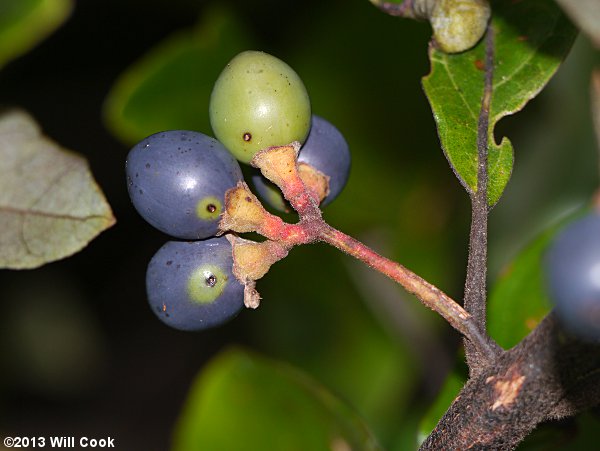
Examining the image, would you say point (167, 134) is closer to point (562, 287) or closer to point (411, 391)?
point (562, 287)

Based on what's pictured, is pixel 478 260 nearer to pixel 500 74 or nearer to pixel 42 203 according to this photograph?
pixel 500 74

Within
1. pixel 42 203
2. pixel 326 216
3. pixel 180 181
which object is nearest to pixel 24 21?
pixel 42 203

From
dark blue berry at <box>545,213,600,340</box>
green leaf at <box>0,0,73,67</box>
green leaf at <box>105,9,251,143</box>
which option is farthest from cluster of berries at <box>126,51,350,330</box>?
green leaf at <box>105,9,251,143</box>

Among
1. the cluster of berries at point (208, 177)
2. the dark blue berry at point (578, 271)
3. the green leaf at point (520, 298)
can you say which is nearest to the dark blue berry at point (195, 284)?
the cluster of berries at point (208, 177)

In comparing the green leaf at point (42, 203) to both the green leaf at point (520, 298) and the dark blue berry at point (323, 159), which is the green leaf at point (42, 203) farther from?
the green leaf at point (520, 298)

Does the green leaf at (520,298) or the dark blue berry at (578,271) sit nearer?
the dark blue berry at (578,271)

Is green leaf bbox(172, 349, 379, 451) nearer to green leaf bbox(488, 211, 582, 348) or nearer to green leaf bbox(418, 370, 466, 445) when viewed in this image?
green leaf bbox(418, 370, 466, 445)
